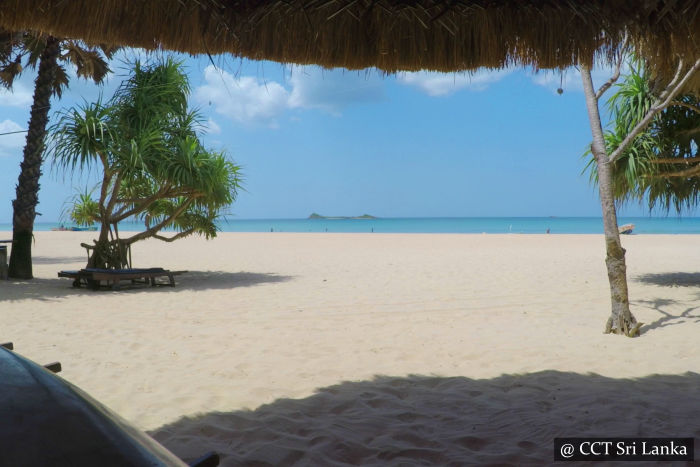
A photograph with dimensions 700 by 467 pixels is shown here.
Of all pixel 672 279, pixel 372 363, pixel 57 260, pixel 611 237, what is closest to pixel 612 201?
pixel 611 237

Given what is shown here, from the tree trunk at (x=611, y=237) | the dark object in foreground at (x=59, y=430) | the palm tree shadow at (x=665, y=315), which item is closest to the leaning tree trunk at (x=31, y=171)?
the tree trunk at (x=611, y=237)

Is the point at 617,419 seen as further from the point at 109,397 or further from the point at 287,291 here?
the point at 287,291

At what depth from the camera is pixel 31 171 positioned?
1035 centimetres

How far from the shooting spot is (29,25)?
2596 millimetres

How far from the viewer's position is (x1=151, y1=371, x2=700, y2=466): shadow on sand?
2.76 meters

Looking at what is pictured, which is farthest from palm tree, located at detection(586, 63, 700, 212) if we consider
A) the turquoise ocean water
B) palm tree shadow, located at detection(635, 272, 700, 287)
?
the turquoise ocean water

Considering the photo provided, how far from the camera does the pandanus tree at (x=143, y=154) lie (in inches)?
374

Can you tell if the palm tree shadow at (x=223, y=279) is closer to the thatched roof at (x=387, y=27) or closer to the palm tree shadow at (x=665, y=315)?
the palm tree shadow at (x=665, y=315)

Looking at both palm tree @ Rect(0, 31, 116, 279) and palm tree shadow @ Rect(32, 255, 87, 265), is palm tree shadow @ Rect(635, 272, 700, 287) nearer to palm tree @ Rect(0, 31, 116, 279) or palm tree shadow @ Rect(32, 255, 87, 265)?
palm tree @ Rect(0, 31, 116, 279)

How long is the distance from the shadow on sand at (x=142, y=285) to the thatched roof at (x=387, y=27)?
667cm

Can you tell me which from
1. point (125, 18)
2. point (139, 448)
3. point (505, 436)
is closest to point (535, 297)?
point (505, 436)

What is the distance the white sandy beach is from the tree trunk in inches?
9.6

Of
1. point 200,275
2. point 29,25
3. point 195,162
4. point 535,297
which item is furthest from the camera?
point 200,275

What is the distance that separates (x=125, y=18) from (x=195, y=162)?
7.37m
